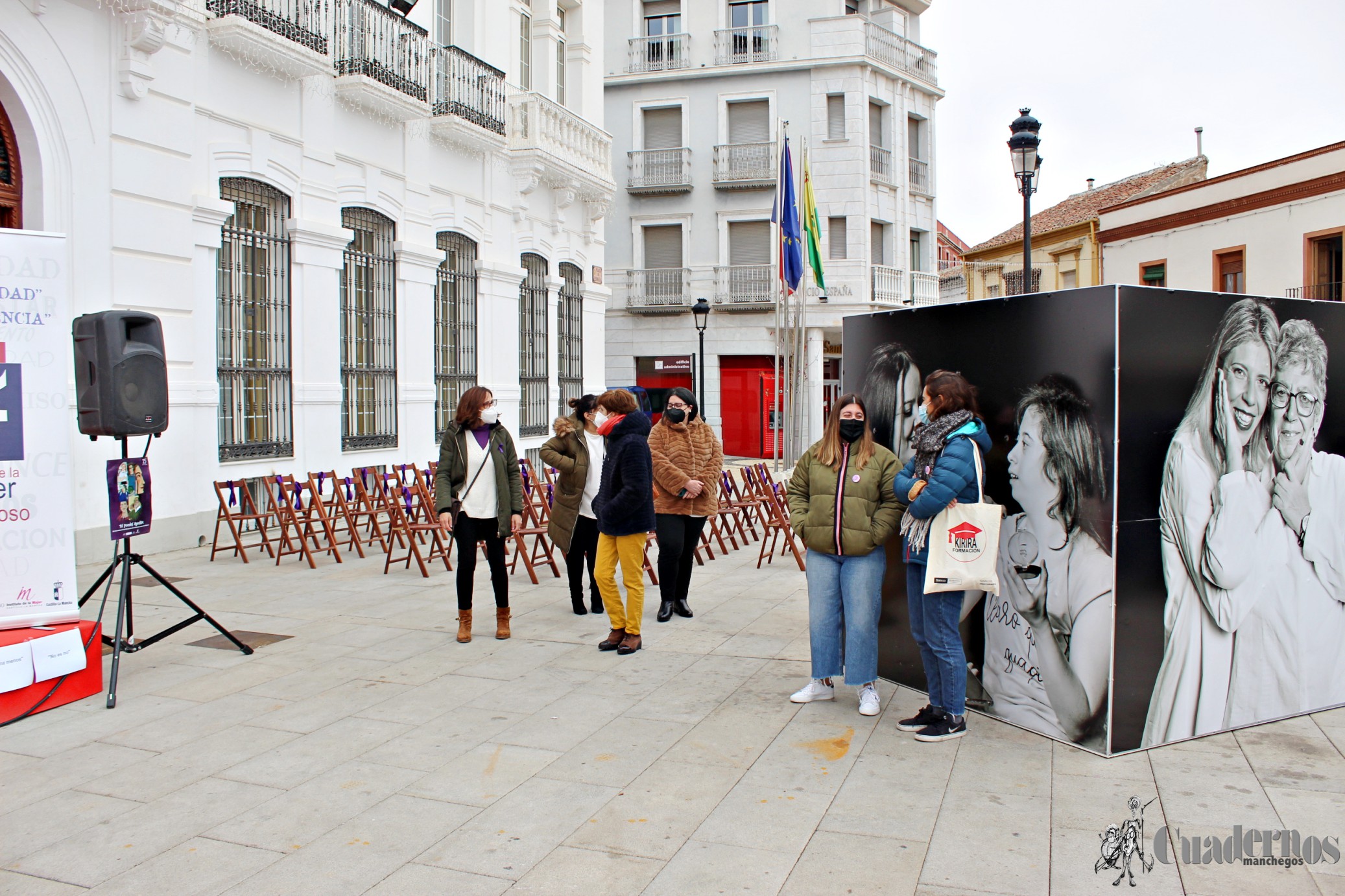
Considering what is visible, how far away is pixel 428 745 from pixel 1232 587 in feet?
13.1

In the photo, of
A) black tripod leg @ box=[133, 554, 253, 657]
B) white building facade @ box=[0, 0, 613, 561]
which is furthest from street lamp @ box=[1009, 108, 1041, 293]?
black tripod leg @ box=[133, 554, 253, 657]

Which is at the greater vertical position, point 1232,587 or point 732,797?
point 1232,587

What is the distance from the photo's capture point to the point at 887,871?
3590 millimetres

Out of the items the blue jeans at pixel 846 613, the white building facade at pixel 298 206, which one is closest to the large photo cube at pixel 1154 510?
the blue jeans at pixel 846 613

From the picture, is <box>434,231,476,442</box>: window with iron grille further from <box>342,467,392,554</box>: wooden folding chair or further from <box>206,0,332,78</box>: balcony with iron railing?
<box>206,0,332,78</box>: balcony with iron railing

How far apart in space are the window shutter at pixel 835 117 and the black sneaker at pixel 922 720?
2597cm

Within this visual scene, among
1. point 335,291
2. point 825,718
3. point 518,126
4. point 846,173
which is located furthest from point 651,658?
point 846,173

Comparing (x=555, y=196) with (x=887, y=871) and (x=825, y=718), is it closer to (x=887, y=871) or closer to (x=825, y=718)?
(x=825, y=718)

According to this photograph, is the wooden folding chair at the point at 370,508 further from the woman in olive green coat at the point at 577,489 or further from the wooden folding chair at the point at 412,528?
the woman in olive green coat at the point at 577,489

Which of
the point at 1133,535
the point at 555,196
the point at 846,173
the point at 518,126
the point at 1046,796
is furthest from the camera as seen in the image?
the point at 846,173

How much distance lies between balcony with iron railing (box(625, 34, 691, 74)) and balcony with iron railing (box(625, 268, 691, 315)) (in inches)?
230

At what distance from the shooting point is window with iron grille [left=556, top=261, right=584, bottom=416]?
1898 centimetres

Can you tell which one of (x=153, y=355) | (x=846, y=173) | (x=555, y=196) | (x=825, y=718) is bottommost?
(x=825, y=718)

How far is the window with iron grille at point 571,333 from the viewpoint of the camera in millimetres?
18984
